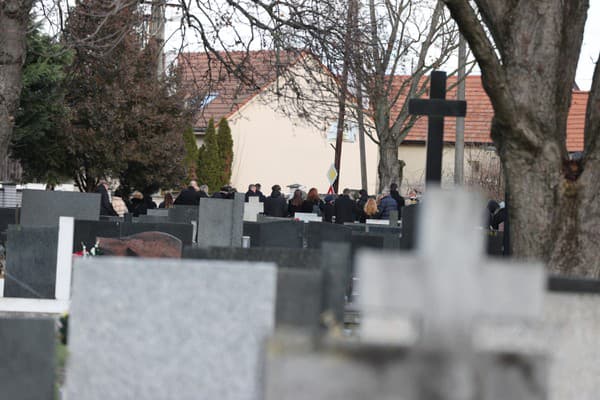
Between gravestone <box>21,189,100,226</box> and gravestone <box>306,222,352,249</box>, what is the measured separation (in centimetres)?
301

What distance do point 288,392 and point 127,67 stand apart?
3300cm

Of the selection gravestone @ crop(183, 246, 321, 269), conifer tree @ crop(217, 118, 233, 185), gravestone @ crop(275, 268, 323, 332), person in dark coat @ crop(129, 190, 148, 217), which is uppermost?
conifer tree @ crop(217, 118, 233, 185)

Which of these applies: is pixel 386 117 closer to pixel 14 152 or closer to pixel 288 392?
pixel 14 152

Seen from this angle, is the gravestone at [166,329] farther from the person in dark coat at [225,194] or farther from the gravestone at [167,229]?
the person in dark coat at [225,194]

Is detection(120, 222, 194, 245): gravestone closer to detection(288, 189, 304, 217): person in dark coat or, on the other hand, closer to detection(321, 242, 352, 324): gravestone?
detection(321, 242, 352, 324): gravestone

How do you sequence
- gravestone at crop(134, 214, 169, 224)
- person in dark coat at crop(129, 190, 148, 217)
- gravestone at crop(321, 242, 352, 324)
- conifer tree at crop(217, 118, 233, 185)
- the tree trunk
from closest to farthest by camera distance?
gravestone at crop(321, 242, 352, 324) → gravestone at crop(134, 214, 169, 224) → person in dark coat at crop(129, 190, 148, 217) → the tree trunk → conifer tree at crop(217, 118, 233, 185)

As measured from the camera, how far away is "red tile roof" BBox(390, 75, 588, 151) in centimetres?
5225

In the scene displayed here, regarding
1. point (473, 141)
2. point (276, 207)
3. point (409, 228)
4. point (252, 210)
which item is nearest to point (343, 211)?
point (276, 207)

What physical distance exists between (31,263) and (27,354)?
29.7 feet

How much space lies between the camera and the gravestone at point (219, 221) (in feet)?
62.2

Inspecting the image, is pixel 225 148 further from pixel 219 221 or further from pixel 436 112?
pixel 436 112

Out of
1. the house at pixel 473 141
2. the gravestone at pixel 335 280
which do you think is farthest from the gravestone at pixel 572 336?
the house at pixel 473 141

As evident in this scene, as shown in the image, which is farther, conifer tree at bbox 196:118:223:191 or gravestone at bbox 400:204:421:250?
conifer tree at bbox 196:118:223:191

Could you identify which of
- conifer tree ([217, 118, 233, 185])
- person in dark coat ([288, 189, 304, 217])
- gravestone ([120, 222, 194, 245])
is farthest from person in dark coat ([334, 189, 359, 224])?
conifer tree ([217, 118, 233, 185])
